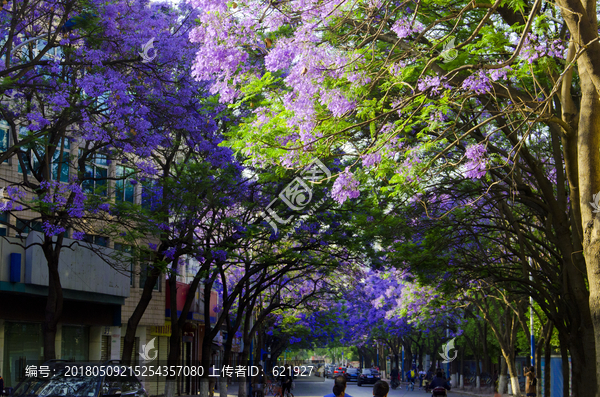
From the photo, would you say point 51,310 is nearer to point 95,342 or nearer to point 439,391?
point 439,391

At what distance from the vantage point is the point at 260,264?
24234mm

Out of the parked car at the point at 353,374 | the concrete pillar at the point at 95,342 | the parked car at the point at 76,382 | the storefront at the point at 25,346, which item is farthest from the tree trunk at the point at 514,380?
the parked car at the point at 353,374

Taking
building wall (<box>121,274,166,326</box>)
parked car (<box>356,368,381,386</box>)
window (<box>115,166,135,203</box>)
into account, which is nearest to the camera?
window (<box>115,166,135,203</box>)

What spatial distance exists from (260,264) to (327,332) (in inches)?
1263

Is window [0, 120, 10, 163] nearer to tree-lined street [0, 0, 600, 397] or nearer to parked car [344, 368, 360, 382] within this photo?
tree-lined street [0, 0, 600, 397]

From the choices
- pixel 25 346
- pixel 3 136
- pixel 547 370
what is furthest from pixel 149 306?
pixel 547 370

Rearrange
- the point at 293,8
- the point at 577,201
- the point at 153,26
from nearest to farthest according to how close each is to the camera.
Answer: the point at 293,8 < the point at 577,201 < the point at 153,26

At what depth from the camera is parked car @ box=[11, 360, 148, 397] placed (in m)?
12.6

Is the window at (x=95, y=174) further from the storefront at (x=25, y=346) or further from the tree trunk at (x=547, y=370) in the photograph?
the tree trunk at (x=547, y=370)

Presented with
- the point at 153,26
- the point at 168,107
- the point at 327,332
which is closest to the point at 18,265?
the point at 168,107

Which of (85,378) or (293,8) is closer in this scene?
(293,8)

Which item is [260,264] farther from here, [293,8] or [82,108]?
[293,8]

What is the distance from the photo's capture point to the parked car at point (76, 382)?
41.3 feet

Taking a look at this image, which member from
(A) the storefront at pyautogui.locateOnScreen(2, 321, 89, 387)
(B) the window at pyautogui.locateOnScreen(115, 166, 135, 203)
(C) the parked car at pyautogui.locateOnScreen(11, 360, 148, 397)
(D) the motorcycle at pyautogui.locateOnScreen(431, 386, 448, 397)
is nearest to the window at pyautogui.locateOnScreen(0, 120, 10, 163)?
(B) the window at pyautogui.locateOnScreen(115, 166, 135, 203)
